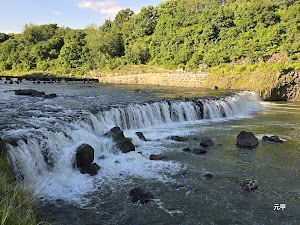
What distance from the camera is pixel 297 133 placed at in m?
17.6

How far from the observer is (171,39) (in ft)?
178

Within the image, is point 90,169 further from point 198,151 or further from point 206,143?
point 206,143

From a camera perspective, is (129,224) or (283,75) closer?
(129,224)

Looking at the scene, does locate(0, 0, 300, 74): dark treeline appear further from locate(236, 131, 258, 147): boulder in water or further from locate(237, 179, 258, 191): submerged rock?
locate(237, 179, 258, 191): submerged rock

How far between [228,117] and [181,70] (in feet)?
73.9

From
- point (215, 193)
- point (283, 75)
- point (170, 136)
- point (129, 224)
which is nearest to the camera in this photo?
point (129, 224)

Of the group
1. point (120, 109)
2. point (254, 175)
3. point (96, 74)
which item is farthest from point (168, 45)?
point (254, 175)

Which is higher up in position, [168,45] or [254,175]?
[168,45]

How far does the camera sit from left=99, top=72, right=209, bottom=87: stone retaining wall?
40719 millimetres

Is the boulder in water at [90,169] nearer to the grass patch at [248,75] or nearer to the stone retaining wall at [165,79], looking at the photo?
the grass patch at [248,75]

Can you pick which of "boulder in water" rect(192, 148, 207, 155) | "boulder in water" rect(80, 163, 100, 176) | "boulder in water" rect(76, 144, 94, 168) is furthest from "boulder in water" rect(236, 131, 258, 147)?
"boulder in water" rect(76, 144, 94, 168)

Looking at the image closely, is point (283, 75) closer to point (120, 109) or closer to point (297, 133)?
point (297, 133)

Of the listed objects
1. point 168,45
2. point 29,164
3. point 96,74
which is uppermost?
point 168,45

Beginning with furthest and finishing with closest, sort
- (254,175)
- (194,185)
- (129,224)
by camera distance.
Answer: (254,175)
(194,185)
(129,224)
